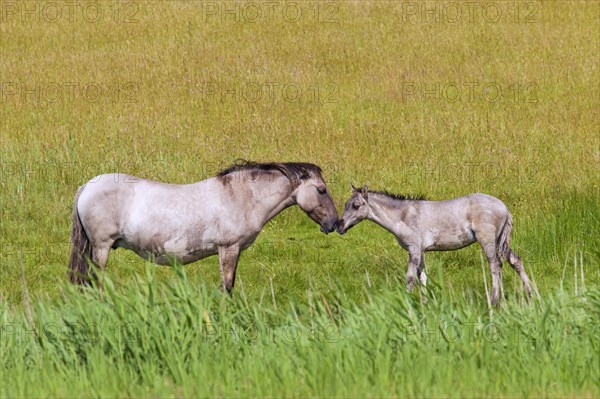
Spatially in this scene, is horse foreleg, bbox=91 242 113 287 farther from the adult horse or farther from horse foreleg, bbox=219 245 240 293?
horse foreleg, bbox=219 245 240 293

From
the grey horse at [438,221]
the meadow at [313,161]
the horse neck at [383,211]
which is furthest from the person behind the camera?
the horse neck at [383,211]

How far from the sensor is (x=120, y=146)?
22328mm

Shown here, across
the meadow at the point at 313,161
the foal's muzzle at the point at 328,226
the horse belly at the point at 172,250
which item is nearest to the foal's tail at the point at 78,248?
the horse belly at the point at 172,250

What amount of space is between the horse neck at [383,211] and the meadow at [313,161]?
25.1 inches

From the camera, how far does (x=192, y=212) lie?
12773 millimetres

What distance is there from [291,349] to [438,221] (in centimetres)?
402

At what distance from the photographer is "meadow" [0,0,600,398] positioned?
962 cm

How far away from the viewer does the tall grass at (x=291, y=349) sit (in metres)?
9.16

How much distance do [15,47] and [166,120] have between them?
8945mm

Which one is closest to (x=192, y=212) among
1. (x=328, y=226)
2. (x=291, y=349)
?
(x=328, y=226)

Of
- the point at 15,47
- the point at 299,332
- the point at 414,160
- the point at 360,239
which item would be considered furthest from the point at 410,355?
the point at 15,47

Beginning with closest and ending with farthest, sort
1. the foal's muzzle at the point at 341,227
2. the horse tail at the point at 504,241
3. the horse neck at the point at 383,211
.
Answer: the foal's muzzle at the point at 341,227, the horse neck at the point at 383,211, the horse tail at the point at 504,241

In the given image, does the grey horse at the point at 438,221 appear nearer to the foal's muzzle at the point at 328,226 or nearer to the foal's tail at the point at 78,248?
the foal's muzzle at the point at 328,226

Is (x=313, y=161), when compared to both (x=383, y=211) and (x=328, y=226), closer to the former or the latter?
(x=383, y=211)
